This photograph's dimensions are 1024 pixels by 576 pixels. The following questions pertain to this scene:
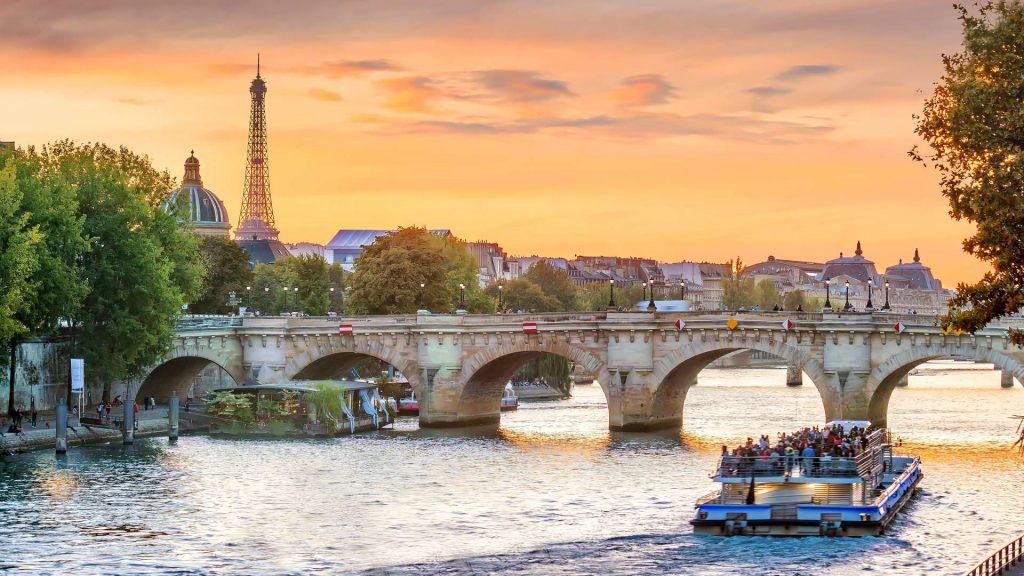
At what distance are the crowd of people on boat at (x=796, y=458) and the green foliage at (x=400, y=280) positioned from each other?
6365 cm

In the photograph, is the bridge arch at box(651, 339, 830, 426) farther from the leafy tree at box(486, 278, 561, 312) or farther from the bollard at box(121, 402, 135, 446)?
the leafy tree at box(486, 278, 561, 312)

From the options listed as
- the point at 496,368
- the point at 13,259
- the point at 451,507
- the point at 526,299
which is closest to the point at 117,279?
the point at 13,259

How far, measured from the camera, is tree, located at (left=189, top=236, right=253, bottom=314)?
429ft

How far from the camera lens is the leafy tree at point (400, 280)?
120 meters

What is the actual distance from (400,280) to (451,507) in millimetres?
61040

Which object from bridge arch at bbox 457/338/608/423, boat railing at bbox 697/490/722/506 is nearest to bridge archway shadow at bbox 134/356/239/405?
bridge arch at bbox 457/338/608/423

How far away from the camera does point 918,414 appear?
104 m

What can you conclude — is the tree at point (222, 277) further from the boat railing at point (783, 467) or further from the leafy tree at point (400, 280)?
the boat railing at point (783, 467)

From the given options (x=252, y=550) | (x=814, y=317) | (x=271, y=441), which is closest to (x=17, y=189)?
(x=271, y=441)

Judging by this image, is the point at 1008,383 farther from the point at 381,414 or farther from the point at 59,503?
the point at 59,503

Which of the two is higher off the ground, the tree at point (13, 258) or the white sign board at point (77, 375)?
the tree at point (13, 258)

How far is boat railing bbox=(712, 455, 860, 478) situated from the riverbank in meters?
34.6

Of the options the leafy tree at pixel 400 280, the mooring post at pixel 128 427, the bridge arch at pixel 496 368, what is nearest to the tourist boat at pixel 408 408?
the bridge arch at pixel 496 368

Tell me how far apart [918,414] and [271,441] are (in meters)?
41.2
